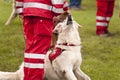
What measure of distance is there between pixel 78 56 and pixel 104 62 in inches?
84.1

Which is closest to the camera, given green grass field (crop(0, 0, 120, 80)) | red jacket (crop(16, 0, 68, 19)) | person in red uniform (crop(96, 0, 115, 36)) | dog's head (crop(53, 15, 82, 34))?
red jacket (crop(16, 0, 68, 19))

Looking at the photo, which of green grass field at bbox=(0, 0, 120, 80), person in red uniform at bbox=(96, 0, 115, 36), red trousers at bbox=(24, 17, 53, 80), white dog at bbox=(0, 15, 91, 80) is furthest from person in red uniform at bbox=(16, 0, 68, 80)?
person in red uniform at bbox=(96, 0, 115, 36)

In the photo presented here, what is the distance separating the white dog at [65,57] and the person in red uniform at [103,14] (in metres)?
4.17

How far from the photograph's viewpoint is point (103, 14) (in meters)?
9.88

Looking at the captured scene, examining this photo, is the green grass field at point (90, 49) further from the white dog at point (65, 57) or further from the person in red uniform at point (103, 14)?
the white dog at point (65, 57)

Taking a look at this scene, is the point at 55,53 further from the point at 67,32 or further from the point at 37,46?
the point at 37,46

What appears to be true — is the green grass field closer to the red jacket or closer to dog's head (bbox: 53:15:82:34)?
dog's head (bbox: 53:15:82:34)

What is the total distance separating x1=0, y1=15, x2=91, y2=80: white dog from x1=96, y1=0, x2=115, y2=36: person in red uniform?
417 cm

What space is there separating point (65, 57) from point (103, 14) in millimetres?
4651

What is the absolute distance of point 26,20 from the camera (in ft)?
16.5

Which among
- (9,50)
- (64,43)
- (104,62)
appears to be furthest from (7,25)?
(64,43)

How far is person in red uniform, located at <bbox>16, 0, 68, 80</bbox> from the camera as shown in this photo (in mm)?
4871

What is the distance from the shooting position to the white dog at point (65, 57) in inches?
212

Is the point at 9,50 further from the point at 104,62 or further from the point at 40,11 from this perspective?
the point at 40,11
